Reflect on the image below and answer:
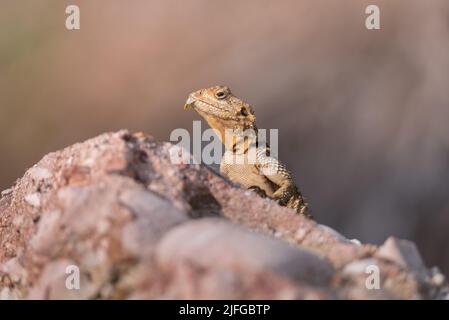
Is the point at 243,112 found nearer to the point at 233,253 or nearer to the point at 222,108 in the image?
the point at 222,108

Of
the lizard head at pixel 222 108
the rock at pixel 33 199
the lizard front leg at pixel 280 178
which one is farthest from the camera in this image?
the lizard head at pixel 222 108

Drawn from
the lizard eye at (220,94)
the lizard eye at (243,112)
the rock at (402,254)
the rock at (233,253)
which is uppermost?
the lizard eye at (220,94)

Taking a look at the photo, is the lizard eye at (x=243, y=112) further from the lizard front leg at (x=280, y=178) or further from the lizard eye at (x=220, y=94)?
the lizard front leg at (x=280, y=178)

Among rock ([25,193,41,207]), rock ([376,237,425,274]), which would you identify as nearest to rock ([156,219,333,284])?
rock ([376,237,425,274])

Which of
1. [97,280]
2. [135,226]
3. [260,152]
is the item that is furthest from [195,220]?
[260,152]

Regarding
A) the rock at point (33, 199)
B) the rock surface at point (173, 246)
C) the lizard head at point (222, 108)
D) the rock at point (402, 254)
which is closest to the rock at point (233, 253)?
the rock surface at point (173, 246)

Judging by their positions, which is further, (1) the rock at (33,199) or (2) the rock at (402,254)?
(1) the rock at (33,199)

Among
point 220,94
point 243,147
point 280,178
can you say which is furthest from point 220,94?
point 280,178

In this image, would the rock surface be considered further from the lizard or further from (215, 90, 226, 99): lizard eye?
(215, 90, 226, 99): lizard eye
